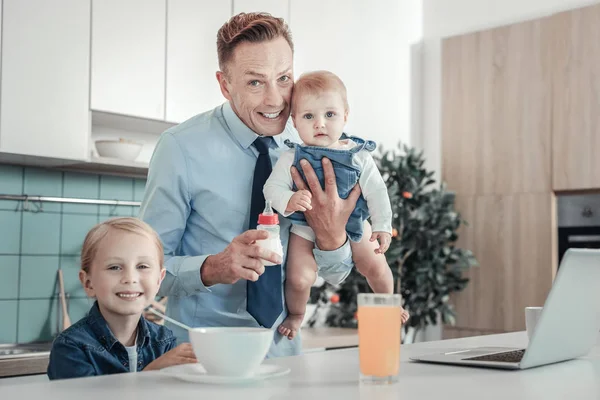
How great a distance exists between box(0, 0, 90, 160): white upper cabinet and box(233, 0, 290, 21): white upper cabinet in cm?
87

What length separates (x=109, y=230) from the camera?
1749 millimetres

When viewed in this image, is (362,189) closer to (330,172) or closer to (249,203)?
(330,172)

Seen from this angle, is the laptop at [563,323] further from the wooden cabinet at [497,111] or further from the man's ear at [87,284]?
the wooden cabinet at [497,111]

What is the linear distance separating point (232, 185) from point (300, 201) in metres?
0.18

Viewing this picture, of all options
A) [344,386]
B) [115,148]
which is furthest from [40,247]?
[344,386]

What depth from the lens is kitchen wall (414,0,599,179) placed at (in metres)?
Result: 5.34

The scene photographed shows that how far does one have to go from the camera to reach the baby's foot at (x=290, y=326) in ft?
6.65

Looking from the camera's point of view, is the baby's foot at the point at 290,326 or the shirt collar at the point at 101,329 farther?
the baby's foot at the point at 290,326

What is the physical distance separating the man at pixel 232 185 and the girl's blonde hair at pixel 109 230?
0.32 feet

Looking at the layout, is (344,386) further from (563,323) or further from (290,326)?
(290,326)

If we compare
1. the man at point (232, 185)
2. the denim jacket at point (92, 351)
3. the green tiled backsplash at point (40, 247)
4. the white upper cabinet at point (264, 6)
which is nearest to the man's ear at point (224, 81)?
the man at point (232, 185)

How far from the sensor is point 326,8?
14.9 ft

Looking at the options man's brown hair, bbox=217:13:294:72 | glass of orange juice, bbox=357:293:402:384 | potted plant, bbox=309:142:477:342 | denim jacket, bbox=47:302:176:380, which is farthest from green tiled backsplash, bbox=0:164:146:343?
glass of orange juice, bbox=357:293:402:384

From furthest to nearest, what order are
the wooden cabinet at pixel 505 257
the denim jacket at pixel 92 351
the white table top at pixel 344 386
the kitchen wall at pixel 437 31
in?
the kitchen wall at pixel 437 31, the wooden cabinet at pixel 505 257, the denim jacket at pixel 92 351, the white table top at pixel 344 386
